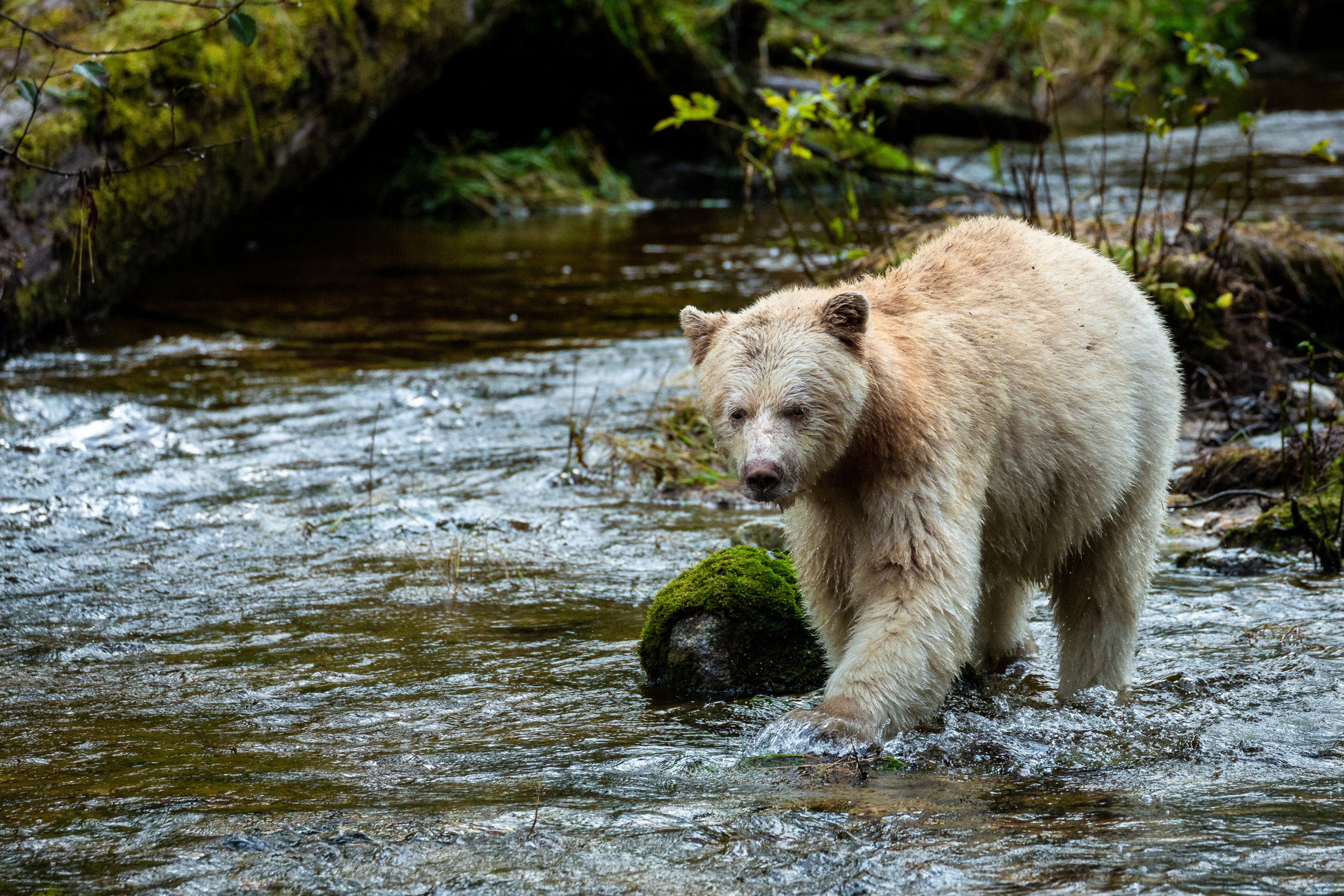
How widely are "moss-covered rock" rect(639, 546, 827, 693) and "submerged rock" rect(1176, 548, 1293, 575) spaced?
2438 millimetres

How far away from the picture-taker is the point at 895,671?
4.49m

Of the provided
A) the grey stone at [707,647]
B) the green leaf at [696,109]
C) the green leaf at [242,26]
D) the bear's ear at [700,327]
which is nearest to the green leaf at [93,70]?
the green leaf at [242,26]

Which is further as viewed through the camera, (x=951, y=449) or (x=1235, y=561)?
(x=1235, y=561)

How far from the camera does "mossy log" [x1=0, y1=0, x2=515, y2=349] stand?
10.6 metres

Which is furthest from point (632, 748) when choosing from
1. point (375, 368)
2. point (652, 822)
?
point (375, 368)

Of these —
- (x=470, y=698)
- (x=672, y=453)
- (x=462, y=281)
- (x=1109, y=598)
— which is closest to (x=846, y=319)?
(x=1109, y=598)

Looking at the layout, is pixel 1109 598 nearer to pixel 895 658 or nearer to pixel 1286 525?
pixel 895 658

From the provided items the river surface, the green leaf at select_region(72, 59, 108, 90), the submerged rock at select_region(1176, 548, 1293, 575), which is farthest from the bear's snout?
the submerged rock at select_region(1176, 548, 1293, 575)

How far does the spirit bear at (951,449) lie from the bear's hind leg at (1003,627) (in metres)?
0.01

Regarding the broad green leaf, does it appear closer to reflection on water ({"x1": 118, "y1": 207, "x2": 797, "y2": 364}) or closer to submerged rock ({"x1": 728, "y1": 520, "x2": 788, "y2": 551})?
submerged rock ({"x1": 728, "y1": 520, "x2": 788, "y2": 551})

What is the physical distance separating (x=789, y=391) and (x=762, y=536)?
2321 mm

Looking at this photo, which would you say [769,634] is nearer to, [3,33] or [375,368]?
[375,368]

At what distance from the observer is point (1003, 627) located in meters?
6.02

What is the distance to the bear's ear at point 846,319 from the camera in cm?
460
